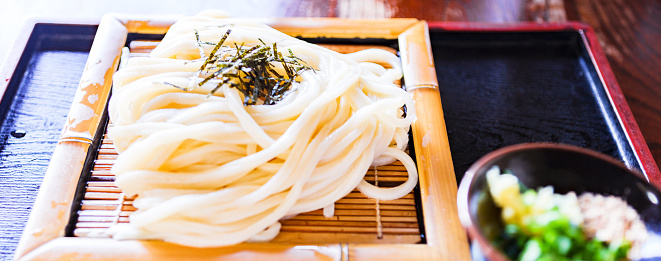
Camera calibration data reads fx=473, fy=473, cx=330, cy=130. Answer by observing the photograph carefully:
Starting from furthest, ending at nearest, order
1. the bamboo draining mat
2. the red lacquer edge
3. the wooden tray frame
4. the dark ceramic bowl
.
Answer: the red lacquer edge → the bamboo draining mat → the wooden tray frame → the dark ceramic bowl

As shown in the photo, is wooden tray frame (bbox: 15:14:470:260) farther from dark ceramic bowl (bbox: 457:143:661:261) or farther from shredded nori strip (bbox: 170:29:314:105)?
shredded nori strip (bbox: 170:29:314:105)

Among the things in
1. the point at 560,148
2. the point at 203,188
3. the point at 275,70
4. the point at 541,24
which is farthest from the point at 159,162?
the point at 541,24

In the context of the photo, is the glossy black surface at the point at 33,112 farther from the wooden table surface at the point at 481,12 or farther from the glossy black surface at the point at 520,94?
the glossy black surface at the point at 520,94

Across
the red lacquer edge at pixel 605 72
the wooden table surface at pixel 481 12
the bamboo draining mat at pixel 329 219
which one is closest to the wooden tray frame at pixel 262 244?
the bamboo draining mat at pixel 329 219

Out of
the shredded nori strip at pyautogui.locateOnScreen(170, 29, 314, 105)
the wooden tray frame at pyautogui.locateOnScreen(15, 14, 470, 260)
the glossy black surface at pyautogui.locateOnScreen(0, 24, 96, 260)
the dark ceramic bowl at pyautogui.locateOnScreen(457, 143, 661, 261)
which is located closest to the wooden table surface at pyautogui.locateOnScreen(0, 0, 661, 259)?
the glossy black surface at pyautogui.locateOnScreen(0, 24, 96, 260)

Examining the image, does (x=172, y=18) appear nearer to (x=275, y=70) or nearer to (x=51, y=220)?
(x=275, y=70)
